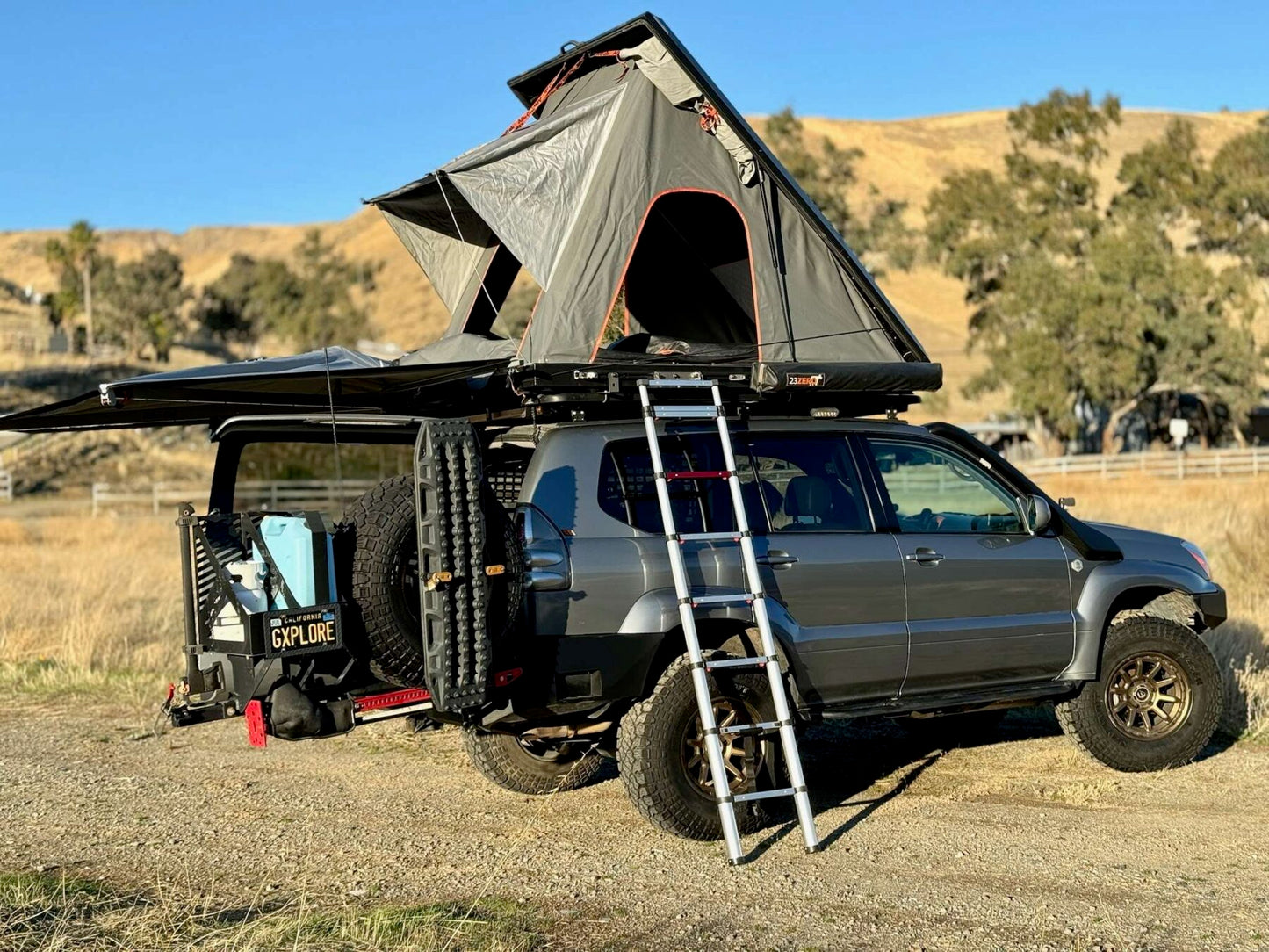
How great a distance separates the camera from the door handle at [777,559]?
6.97m

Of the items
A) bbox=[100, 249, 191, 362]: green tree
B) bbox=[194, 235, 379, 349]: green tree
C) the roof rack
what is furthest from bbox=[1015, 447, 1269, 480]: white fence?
bbox=[100, 249, 191, 362]: green tree

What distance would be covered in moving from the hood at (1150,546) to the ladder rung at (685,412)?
98.7 inches

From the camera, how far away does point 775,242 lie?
338 inches

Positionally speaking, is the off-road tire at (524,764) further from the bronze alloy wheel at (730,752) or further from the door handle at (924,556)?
the door handle at (924,556)

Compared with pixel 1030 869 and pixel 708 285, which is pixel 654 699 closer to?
pixel 1030 869

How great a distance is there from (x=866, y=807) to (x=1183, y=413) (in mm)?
52827

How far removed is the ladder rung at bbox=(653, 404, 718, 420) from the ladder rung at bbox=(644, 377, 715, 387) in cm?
11

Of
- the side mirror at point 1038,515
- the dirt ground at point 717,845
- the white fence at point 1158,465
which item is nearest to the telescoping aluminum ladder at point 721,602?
the dirt ground at point 717,845

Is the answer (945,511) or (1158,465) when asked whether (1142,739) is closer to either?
(945,511)

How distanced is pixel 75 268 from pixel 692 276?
273 ft

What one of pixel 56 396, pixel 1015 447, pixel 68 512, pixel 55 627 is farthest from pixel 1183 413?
pixel 55 627

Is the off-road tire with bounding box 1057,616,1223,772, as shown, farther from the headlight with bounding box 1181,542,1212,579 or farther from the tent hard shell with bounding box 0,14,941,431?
the tent hard shell with bounding box 0,14,941,431

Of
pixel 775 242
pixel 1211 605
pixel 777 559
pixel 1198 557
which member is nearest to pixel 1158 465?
pixel 1198 557

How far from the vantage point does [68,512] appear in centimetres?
3728
